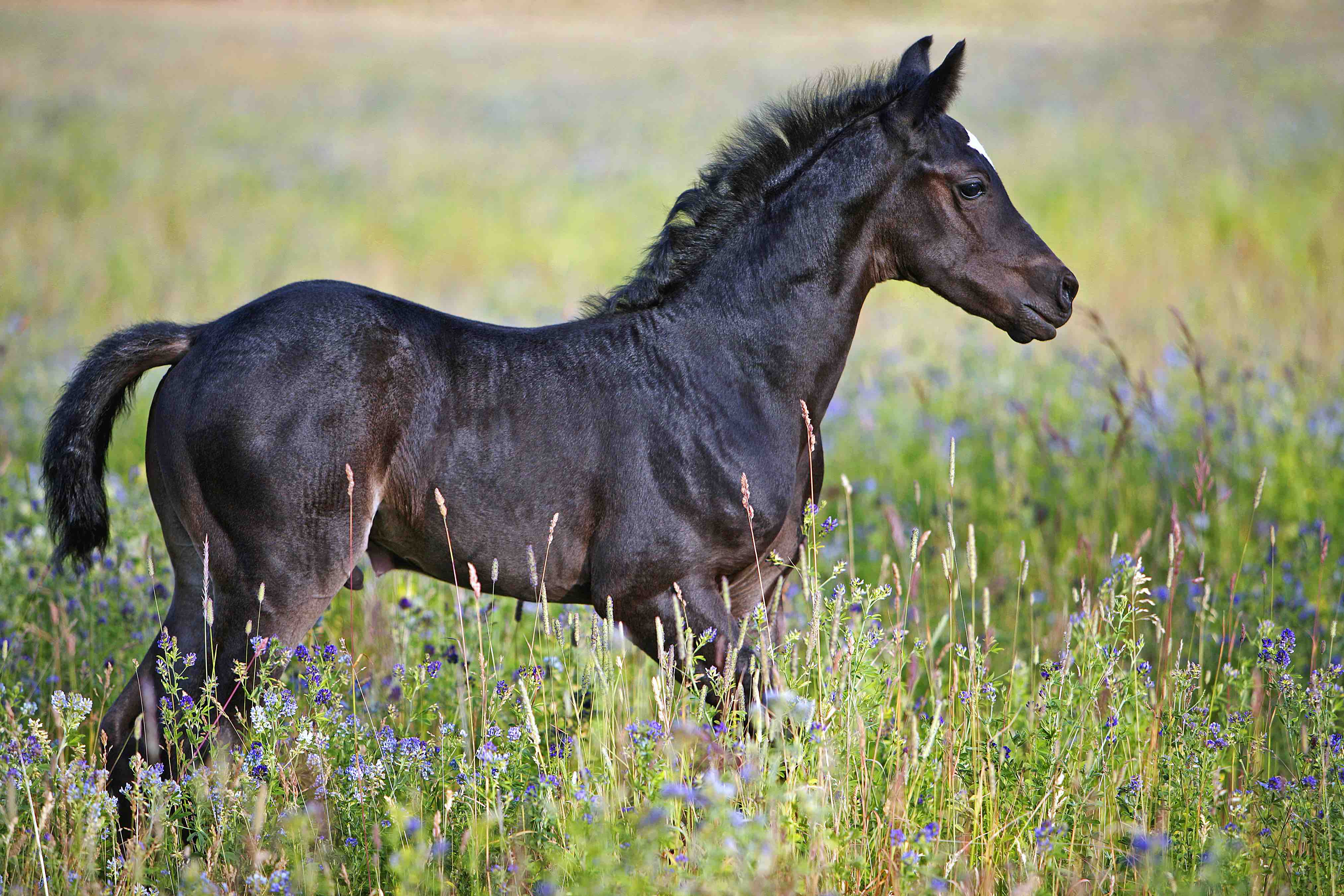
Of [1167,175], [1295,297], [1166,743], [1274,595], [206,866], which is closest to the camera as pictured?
[206,866]

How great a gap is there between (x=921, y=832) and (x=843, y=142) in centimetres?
209

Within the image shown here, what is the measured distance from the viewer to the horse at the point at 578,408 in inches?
130

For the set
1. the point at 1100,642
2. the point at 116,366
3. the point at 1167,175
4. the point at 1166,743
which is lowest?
the point at 1166,743

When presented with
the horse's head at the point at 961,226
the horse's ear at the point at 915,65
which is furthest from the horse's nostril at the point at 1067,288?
the horse's ear at the point at 915,65

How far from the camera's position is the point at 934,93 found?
3461 mm

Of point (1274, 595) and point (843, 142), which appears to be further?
point (1274, 595)

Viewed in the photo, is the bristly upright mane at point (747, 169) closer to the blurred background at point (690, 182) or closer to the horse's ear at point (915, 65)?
the horse's ear at point (915, 65)

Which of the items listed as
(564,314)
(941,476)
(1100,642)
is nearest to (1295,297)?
(941,476)

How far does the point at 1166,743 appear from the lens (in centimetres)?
340

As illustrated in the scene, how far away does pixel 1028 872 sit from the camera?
2822mm

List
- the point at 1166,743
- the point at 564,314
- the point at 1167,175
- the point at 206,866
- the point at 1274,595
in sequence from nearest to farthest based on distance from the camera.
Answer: the point at 206,866 → the point at 1166,743 → the point at 1274,595 → the point at 564,314 → the point at 1167,175

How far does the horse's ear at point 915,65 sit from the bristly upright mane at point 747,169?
0.03ft

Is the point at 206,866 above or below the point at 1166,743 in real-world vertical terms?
below

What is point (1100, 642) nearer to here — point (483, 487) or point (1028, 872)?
point (1028, 872)
